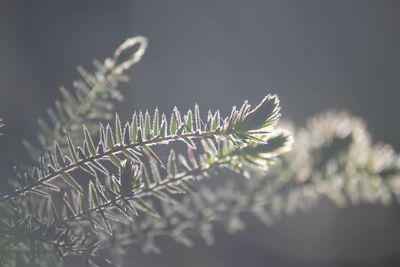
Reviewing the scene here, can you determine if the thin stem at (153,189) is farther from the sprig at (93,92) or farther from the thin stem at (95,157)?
the sprig at (93,92)

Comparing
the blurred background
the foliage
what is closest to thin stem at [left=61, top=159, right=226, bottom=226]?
the foliage

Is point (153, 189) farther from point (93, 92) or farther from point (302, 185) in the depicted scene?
point (302, 185)

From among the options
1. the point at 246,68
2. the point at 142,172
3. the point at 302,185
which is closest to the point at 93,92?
the point at 142,172

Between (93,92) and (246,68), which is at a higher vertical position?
(246,68)

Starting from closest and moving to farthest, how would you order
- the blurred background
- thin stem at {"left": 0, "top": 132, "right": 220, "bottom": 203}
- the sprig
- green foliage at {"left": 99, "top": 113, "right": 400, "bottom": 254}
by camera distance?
thin stem at {"left": 0, "top": 132, "right": 220, "bottom": 203} < the sprig < green foliage at {"left": 99, "top": 113, "right": 400, "bottom": 254} < the blurred background

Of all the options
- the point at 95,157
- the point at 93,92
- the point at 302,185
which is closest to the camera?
the point at 95,157

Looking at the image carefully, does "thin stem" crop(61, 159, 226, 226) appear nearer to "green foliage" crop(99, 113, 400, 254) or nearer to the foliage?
the foliage
